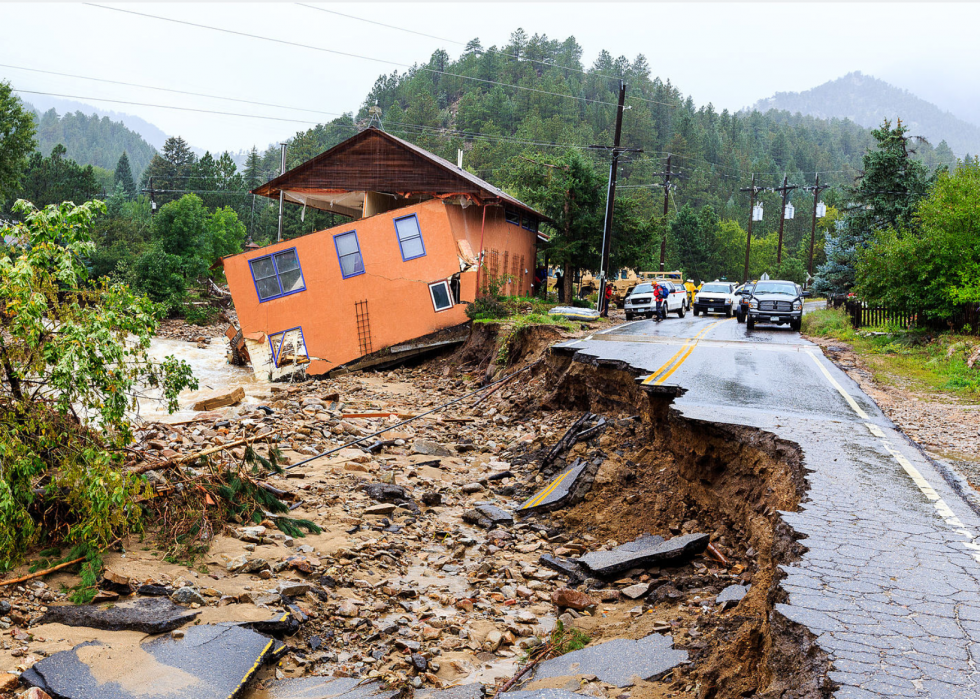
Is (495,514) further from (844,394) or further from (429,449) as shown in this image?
(844,394)

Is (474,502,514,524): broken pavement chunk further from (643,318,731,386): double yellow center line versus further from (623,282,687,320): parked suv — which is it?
(623,282,687,320): parked suv

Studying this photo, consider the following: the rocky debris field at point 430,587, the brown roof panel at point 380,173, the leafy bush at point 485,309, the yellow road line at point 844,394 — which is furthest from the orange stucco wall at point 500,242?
the rocky debris field at point 430,587

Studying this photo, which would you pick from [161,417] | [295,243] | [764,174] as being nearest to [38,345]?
[161,417]

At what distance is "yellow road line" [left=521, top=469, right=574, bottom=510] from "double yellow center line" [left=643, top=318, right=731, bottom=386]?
6.52 feet

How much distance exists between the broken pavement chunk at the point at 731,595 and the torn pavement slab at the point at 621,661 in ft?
1.76

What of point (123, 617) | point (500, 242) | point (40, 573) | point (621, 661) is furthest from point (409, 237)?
point (621, 661)

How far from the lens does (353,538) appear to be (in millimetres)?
8258

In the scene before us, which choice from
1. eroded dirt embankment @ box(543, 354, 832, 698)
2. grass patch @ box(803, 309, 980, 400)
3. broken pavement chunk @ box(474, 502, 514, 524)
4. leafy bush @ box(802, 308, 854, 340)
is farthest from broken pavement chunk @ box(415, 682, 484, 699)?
leafy bush @ box(802, 308, 854, 340)

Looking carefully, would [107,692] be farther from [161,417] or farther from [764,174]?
[764,174]

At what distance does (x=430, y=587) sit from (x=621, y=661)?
2856 mm

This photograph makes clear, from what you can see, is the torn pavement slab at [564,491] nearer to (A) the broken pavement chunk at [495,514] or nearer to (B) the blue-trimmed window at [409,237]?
(A) the broken pavement chunk at [495,514]

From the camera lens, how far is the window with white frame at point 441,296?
24.3 m

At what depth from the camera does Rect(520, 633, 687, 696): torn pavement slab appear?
484cm

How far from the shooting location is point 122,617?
533cm
